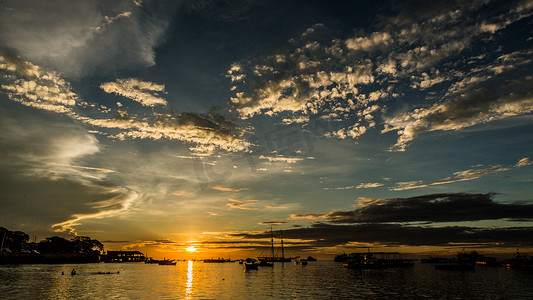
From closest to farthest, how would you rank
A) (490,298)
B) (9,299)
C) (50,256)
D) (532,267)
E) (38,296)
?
(9,299)
(38,296)
(490,298)
(532,267)
(50,256)

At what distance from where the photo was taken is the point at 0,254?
138 meters

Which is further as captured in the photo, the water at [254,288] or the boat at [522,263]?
the boat at [522,263]

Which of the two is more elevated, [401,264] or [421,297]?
[421,297]

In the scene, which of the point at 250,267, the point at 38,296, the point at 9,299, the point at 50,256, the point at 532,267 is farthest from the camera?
the point at 50,256

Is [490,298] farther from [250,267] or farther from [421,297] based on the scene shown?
[250,267]

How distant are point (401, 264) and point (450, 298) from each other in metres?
126

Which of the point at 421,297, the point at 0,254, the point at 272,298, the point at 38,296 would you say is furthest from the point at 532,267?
the point at 0,254

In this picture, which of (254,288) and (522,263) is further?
(522,263)

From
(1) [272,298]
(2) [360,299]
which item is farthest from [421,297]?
(1) [272,298]

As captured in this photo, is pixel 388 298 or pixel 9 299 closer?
pixel 9 299

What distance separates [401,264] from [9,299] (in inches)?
6710

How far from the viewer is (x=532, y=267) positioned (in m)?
138

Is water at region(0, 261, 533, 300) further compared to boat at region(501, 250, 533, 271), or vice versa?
boat at region(501, 250, 533, 271)

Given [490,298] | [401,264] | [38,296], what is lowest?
[401,264]
